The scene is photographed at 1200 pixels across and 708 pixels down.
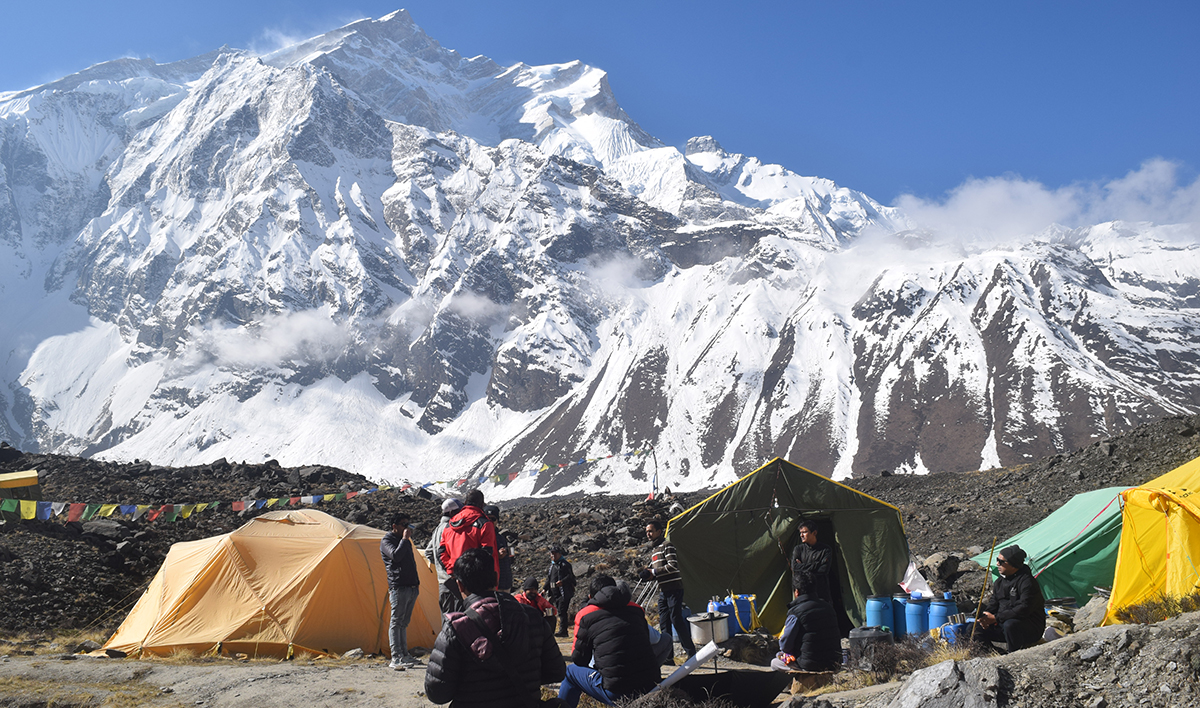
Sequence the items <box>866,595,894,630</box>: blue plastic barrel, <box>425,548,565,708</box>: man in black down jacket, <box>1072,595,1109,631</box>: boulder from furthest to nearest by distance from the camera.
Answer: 1. <box>866,595,894,630</box>: blue plastic barrel
2. <box>1072,595,1109,631</box>: boulder
3. <box>425,548,565,708</box>: man in black down jacket

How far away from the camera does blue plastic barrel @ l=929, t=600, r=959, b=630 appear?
34.2 ft

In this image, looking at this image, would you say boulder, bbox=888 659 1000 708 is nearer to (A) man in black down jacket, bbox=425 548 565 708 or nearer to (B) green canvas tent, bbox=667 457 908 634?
(A) man in black down jacket, bbox=425 548 565 708

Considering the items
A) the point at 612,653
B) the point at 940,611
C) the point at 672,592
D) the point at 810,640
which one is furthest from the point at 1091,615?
the point at 612,653

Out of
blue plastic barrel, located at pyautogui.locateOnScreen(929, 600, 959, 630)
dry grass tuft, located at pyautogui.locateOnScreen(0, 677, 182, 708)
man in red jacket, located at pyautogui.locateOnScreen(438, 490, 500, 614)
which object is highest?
man in red jacket, located at pyautogui.locateOnScreen(438, 490, 500, 614)

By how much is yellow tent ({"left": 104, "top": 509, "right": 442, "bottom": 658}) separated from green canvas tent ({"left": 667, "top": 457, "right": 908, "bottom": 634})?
5.07 m

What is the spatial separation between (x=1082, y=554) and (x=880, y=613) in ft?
15.1

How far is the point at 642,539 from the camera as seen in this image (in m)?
25.4

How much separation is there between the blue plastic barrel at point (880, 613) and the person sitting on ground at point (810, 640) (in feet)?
9.20

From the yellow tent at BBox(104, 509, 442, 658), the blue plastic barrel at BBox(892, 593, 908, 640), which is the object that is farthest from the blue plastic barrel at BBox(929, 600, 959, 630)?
the yellow tent at BBox(104, 509, 442, 658)

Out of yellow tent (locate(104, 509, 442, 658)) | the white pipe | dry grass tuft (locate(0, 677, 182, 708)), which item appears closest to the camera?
the white pipe

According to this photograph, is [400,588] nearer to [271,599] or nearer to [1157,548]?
[271,599]

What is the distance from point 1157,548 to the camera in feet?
33.3

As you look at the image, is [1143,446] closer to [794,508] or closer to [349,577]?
[794,508]

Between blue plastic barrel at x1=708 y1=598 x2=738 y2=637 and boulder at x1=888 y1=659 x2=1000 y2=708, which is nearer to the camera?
boulder at x1=888 y1=659 x2=1000 y2=708
